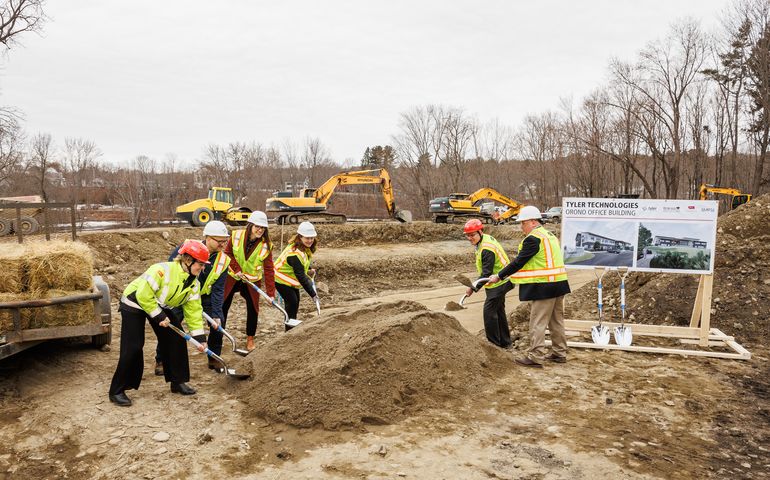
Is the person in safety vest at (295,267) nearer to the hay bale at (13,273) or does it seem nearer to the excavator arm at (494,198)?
the hay bale at (13,273)

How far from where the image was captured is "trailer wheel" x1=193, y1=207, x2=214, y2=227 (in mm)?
22172

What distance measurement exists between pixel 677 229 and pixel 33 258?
7729 mm

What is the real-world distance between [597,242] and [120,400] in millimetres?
6083

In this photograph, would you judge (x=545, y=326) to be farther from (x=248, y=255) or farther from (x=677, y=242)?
(x=248, y=255)


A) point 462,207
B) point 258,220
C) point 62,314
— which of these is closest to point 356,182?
point 462,207

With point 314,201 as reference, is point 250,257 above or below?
below

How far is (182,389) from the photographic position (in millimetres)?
4977

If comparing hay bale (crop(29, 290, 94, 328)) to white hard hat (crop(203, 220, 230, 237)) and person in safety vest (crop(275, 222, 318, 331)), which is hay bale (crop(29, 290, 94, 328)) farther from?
person in safety vest (crop(275, 222, 318, 331))

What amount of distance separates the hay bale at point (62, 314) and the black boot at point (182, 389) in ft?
3.64

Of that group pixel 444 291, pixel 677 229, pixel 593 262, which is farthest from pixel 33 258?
pixel 444 291

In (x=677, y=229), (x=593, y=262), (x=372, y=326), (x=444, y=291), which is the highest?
(x=677, y=229)

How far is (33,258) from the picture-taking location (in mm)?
5297

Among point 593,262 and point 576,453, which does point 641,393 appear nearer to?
point 576,453

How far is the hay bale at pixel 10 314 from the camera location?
4.71 meters
